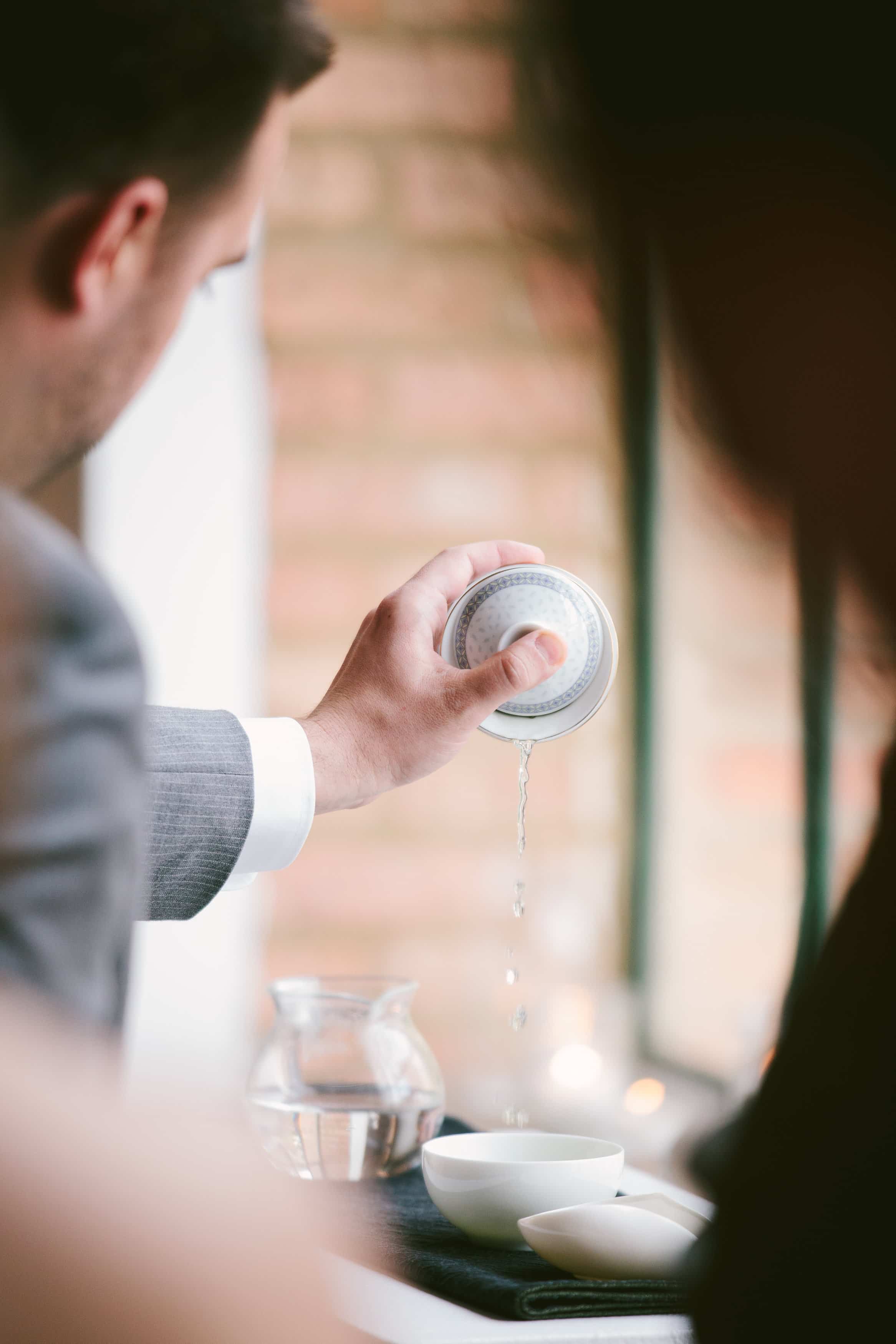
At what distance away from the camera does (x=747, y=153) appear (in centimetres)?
23

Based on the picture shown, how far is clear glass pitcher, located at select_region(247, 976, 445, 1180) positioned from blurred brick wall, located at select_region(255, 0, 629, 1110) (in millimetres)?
947

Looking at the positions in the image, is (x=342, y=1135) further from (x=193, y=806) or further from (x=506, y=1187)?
(x=193, y=806)

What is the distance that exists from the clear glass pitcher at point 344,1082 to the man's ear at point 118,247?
467 mm

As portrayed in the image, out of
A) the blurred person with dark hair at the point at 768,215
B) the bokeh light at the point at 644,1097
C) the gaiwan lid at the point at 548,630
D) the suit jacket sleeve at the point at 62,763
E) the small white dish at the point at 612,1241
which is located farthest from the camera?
the bokeh light at the point at 644,1097

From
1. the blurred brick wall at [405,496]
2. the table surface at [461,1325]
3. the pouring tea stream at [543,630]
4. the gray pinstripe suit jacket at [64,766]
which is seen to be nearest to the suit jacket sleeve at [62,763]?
the gray pinstripe suit jacket at [64,766]

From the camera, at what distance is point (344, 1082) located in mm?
839

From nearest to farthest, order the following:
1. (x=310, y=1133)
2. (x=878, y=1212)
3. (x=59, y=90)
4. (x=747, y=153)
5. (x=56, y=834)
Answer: (x=747, y=153)
(x=878, y=1212)
(x=56, y=834)
(x=59, y=90)
(x=310, y=1133)

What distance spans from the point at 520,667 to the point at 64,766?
43 cm

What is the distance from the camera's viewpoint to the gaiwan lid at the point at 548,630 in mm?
906

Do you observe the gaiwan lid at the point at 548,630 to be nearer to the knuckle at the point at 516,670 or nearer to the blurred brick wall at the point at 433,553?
the knuckle at the point at 516,670

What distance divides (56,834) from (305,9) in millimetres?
717

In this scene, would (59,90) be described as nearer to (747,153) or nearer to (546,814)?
(747,153)

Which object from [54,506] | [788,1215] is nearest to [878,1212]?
[788,1215]

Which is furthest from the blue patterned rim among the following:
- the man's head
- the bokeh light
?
the bokeh light
